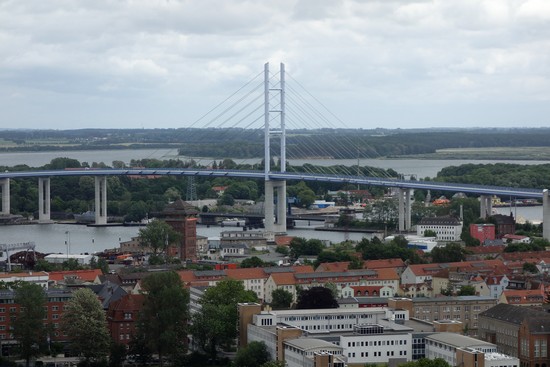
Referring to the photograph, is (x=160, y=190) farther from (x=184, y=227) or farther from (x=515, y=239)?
(x=184, y=227)

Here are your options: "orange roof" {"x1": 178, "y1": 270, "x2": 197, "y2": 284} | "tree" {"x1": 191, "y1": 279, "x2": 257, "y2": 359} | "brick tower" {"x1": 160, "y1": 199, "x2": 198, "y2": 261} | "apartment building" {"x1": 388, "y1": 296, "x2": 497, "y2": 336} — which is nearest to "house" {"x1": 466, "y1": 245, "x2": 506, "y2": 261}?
"brick tower" {"x1": 160, "y1": 199, "x2": 198, "y2": 261}

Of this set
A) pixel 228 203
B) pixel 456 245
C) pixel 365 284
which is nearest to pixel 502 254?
pixel 456 245

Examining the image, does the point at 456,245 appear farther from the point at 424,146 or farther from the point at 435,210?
the point at 424,146

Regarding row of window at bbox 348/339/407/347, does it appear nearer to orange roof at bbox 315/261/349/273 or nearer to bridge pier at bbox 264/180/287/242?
orange roof at bbox 315/261/349/273

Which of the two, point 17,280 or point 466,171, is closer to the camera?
point 17,280

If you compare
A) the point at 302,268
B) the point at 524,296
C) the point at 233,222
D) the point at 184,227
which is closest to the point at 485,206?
the point at 233,222

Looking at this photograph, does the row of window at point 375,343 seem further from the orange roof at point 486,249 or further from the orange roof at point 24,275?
the orange roof at point 486,249
